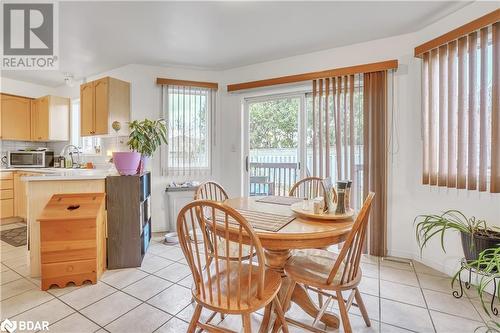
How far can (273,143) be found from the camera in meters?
3.64

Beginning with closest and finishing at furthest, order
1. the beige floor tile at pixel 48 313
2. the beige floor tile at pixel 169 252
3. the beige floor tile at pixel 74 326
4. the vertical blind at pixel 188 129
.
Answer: the beige floor tile at pixel 74 326
the beige floor tile at pixel 48 313
the beige floor tile at pixel 169 252
the vertical blind at pixel 188 129

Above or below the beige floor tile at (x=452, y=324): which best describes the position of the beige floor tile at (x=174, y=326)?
above

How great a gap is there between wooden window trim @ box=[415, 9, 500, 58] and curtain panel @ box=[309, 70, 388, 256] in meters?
0.41

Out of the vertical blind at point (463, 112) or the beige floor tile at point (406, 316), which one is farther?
the vertical blind at point (463, 112)

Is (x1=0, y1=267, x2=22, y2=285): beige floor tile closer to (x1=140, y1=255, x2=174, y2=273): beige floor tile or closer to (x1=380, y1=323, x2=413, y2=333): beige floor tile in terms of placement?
(x1=140, y1=255, x2=174, y2=273): beige floor tile

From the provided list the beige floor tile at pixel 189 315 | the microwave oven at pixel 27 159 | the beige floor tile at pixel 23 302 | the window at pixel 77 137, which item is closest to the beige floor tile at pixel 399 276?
the beige floor tile at pixel 189 315

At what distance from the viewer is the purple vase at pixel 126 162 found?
2.47m

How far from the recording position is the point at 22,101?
4.50m

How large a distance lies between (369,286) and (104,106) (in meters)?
3.86

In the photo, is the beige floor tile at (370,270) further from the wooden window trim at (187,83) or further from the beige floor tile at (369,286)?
the wooden window trim at (187,83)

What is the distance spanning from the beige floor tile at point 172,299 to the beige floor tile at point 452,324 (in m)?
1.77

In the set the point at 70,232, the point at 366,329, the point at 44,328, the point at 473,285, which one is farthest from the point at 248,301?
the point at 473,285

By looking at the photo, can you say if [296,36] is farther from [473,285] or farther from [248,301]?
[473,285]

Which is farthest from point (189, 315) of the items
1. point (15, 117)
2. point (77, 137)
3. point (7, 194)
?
point (15, 117)
